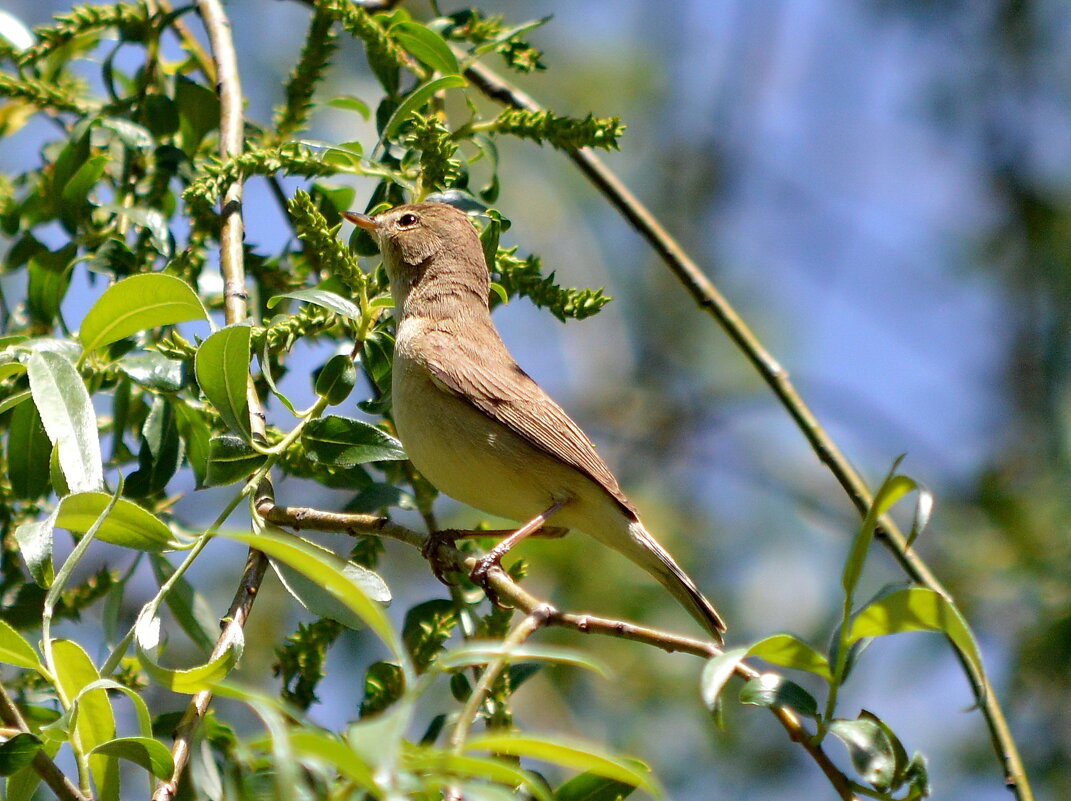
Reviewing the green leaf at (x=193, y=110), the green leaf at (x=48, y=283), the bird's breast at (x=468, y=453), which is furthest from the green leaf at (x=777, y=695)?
the green leaf at (x=193, y=110)

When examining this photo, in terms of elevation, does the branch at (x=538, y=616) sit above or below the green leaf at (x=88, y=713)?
above

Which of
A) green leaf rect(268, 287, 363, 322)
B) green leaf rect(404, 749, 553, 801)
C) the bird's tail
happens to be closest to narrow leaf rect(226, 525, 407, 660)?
green leaf rect(404, 749, 553, 801)

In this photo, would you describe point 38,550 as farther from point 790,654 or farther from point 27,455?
point 790,654

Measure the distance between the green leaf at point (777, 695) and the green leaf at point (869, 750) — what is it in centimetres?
5

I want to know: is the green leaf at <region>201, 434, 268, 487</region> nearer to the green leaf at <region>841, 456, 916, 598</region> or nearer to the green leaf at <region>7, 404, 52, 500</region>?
the green leaf at <region>7, 404, 52, 500</region>

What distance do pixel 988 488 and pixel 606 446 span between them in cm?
281

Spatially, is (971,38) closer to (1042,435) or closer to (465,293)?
(1042,435)

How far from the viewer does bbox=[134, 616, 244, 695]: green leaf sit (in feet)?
6.07

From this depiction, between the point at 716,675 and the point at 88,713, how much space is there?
3.45ft

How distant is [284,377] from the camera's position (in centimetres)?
312

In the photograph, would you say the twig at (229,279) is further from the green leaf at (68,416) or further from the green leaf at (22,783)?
the green leaf at (68,416)

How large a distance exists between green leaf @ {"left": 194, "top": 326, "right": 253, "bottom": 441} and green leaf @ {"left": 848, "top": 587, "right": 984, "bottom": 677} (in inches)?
48.3

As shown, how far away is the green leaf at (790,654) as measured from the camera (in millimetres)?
1695

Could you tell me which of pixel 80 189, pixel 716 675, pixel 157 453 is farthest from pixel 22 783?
pixel 80 189
